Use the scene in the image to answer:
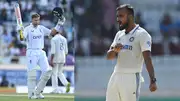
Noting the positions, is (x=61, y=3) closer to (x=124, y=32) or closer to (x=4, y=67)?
(x=4, y=67)

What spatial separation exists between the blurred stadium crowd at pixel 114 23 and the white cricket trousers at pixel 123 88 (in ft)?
38.5

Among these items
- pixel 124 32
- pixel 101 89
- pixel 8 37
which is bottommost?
pixel 101 89

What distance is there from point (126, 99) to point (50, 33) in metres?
6.01

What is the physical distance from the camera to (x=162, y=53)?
58.8 feet

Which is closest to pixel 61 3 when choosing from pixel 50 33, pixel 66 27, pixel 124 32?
pixel 66 27

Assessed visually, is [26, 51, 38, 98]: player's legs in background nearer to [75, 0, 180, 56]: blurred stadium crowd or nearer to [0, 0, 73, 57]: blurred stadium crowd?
[0, 0, 73, 57]: blurred stadium crowd

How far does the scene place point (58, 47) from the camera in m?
13.4

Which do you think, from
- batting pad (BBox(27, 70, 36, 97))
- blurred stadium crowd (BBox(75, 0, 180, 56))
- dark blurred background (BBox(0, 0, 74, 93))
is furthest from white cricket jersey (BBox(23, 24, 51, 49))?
blurred stadium crowd (BBox(75, 0, 180, 56))

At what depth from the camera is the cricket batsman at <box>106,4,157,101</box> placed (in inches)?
228

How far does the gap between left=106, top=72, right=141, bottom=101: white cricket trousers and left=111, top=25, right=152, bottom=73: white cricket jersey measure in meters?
0.07

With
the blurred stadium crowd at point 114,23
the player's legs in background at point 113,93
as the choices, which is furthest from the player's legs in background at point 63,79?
the player's legs in background at point 113,93

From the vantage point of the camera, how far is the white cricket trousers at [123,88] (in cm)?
579

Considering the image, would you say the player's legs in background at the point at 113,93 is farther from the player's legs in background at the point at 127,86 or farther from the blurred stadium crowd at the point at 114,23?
the blurred stadium crowd at the point at 114,23

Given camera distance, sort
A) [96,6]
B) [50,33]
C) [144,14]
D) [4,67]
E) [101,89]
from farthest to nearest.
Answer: [96,6], [144,14], [4,67], [101,89], [50,33]
